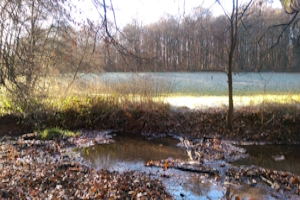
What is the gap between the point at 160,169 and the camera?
18.0 ft

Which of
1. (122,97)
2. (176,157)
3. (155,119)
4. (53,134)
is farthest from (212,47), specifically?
(53,134)

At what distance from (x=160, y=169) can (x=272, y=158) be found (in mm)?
3164

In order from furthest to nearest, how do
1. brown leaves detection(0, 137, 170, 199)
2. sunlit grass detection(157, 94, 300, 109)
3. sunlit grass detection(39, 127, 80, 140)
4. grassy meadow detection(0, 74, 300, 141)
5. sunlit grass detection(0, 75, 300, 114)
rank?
sunlit grass detection(0, 75, 300, 114) → sunlit grass detection(157, 94, 300, 109) → grassy meadow detection(0, 74, 300, 141) → sunlit grass detection(39, 127, 80, 140) → brown leaves detection(0, 137, 170, 199)

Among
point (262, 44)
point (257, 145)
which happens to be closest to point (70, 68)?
point (257, 145)

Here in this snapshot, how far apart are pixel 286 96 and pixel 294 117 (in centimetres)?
119

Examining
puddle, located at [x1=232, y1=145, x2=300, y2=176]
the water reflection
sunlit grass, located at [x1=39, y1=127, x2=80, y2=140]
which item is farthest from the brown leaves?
puddle, located at [x1=232, y1=145, x2=300, y2=176]

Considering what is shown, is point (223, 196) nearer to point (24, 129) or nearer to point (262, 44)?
point (24, 129)

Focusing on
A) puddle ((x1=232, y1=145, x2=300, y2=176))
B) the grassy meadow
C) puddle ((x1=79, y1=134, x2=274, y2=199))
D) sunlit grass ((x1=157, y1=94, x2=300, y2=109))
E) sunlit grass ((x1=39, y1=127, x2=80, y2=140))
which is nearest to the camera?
puddle ((x1=79, y1=134, x2=274, y2=199))

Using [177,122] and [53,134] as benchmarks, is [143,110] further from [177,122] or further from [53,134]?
[53,134]

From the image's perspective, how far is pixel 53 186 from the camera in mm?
4230

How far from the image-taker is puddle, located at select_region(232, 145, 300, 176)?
597cm

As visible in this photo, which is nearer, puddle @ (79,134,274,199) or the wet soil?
puddle @ (79,134,274,199)

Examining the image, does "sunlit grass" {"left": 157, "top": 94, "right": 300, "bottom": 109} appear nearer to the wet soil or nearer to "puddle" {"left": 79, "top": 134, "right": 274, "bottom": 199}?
the wet soil

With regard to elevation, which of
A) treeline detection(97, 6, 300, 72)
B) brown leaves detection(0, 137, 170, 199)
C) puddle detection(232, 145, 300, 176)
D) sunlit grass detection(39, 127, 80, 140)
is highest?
treeline detection(97, 6, 300, 72)
